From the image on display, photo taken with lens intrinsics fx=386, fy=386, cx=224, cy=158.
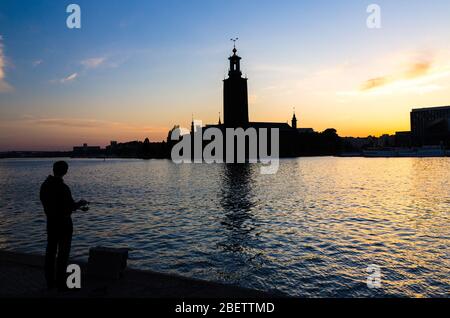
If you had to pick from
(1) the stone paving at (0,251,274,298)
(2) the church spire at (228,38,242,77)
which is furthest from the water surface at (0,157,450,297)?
(2) the church spire at (228,38,242,77)

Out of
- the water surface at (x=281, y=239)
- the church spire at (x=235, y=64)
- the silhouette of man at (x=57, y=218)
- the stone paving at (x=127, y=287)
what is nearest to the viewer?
the stone paving at (x=127, y=287)

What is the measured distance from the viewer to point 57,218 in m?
8.47

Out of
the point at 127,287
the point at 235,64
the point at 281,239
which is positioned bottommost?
the point at 281,239

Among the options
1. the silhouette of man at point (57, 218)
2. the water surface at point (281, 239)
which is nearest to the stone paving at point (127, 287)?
the silhouette of man at point (57, 218)

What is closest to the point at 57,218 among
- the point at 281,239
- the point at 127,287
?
the point at 127,287

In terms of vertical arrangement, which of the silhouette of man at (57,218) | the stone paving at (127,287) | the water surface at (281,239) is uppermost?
the silhouette of man at (57,218)

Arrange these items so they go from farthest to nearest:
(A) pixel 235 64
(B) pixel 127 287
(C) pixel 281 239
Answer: (A) pixel 235 64, (C) pixel 281 239, (B) pixel 127 287

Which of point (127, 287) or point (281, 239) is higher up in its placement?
point (127, 287)

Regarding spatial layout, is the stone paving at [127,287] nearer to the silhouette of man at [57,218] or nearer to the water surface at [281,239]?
the silhouette of man at [57,218]

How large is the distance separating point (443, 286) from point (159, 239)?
12459 millimetres

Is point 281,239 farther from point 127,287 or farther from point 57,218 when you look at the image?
point 57,218

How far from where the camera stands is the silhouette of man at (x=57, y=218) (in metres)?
8.34

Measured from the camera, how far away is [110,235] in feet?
68.4

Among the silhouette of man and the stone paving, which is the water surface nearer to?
the stone paving
